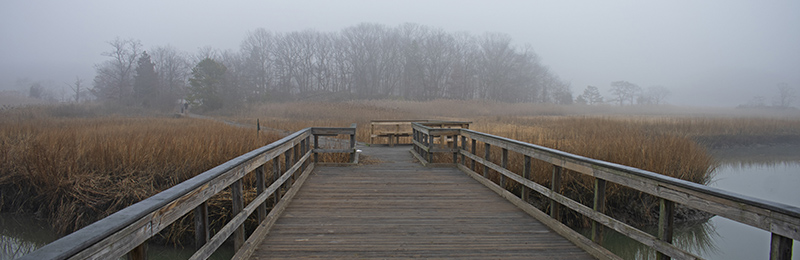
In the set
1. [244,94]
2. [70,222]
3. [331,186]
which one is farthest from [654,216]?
[244,94]

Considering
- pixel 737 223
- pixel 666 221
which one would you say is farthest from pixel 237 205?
pixel 737 223

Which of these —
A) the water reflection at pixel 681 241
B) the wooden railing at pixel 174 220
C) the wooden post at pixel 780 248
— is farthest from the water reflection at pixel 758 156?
the wooden railing at pixel 174 220

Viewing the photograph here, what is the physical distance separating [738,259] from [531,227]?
4.09 m

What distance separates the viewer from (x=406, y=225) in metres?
4.07

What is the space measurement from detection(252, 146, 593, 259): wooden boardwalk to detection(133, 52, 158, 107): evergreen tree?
4543 centimetres

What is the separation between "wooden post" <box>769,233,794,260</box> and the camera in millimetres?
1847

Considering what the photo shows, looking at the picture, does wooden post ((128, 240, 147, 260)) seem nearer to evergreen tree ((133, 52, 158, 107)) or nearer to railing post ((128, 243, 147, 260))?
railing post ((128, 243, 147, 260))

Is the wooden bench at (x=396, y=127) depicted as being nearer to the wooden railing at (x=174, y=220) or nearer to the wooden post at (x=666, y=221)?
the wooden railing at (x=174, y=220)

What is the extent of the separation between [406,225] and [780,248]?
2838 mm

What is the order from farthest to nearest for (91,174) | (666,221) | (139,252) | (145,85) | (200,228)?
1. (145,85)
2. (91,174)
3. (666,221)
4. (200,228)
5. (139,252)

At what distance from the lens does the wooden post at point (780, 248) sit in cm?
185

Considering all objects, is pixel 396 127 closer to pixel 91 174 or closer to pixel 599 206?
pixel 91 174

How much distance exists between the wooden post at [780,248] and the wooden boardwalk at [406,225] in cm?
146

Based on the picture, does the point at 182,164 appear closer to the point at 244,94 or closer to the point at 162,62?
the point at 244,94
